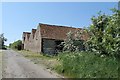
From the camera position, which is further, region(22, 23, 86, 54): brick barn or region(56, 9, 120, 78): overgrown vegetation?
region(22, 23, 86, 54): brick barn

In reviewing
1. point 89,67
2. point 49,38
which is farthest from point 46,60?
point 49,38

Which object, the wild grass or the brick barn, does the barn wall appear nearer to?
the brick barn

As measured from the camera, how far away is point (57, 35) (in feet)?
143

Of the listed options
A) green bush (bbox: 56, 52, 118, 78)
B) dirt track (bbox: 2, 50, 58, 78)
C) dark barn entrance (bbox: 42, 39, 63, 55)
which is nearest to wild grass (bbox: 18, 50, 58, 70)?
dirt track (bbox: 2, 50, 58, 78)

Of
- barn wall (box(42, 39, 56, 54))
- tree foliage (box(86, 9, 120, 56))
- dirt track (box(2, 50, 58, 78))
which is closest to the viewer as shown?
tree foliage (box(86, 9, 120, 56))

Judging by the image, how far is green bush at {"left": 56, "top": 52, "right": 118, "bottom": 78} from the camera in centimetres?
1373

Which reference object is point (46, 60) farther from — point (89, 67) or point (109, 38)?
point (89, 67)

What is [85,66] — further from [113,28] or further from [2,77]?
[2,77]

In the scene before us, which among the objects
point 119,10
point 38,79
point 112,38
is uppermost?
point 119,10

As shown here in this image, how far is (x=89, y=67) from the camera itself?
14891 mm

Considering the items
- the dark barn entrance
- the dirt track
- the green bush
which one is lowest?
the dirt track

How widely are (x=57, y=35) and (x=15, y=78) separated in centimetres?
2865

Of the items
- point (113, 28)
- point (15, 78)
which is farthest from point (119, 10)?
point (15, 78)

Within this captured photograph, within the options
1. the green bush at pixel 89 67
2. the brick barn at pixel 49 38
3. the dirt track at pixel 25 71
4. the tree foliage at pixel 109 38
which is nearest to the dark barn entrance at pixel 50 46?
the brick barn at pixel 49 38
